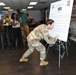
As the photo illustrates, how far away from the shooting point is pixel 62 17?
11.1ft

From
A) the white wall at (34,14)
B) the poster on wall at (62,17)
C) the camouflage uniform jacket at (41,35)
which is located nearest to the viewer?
the poster on wall at (62,17)

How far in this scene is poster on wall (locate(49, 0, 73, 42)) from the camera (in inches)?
124

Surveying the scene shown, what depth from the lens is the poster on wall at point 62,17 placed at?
3.16 m

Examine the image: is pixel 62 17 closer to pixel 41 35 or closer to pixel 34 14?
pixel 41 35

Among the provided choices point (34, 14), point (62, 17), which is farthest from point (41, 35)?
point (34, 14)

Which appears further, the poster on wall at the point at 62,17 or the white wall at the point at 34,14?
the white wall at the point at 34,14

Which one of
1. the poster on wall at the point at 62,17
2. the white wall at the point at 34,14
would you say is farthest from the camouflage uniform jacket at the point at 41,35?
the white wall at the point at 34,14

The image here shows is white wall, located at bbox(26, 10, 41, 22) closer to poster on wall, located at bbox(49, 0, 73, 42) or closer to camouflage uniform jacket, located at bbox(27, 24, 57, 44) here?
poster on wall, located at bbox(49, 0, 73, 42)

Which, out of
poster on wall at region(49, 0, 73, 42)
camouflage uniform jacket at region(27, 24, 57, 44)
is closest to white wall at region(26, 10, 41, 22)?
poster on wall at region(49, 0, 73, 42)

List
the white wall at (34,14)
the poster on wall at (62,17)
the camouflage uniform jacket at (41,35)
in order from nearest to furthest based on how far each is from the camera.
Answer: the poster on wall at (62,17), the camouflage uniform jacket at (41,35), the white wall at (34,14)

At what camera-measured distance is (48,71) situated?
133 inches

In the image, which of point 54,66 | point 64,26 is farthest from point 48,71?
point 64,26

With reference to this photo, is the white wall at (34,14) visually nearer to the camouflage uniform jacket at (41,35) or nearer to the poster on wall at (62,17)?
the poster on wall at (62,17)

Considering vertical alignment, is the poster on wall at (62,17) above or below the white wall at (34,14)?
above
